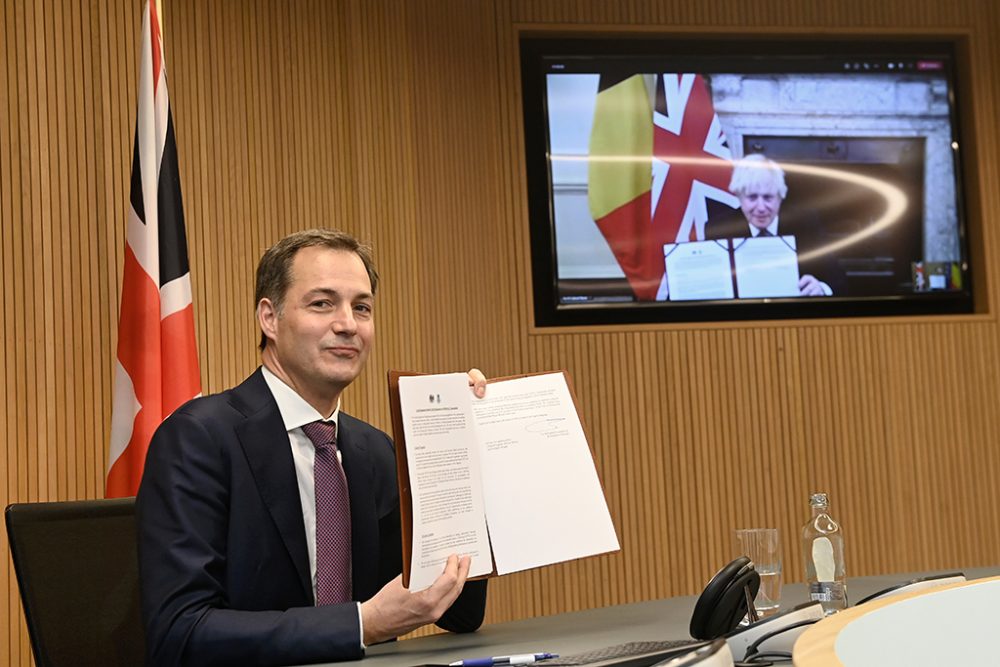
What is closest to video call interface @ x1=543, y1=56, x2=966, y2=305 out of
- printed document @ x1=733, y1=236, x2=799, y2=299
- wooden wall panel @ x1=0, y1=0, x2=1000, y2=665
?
printed document @ x1=733, y1=236, x2=799, y2=299

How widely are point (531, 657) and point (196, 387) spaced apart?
2.19 m

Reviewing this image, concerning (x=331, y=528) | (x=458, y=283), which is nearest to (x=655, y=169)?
(x=458, y=283)

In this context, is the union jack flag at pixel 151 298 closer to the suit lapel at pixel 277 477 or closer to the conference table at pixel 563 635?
the suit lapel at pixel 277 477

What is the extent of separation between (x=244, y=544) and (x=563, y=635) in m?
0.62

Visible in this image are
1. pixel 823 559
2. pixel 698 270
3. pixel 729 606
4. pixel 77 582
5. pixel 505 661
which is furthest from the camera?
pixel 698 270

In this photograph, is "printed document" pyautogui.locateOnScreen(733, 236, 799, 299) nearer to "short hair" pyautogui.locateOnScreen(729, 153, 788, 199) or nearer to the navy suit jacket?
"short hair" pyautogui.locateOnScreen(729, 153, 788, 199)

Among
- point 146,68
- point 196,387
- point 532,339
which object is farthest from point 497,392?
point 532,339

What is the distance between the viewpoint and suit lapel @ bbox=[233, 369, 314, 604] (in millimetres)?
2080

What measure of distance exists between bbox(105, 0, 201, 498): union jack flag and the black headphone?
218cm

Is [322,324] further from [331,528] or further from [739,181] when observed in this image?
[739,181]

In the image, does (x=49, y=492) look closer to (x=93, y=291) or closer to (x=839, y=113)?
(x=93, y=291)

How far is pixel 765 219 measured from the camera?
471 cm

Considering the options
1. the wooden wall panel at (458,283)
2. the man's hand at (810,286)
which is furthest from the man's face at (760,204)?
the wooden wall panel at (458,283)

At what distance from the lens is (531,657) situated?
1.61 metres
